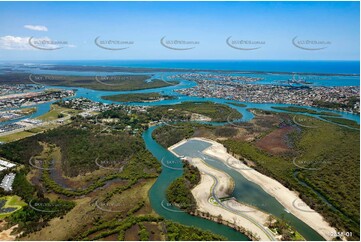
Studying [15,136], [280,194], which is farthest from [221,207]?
[15,136]

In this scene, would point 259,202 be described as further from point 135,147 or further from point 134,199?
point 135,147

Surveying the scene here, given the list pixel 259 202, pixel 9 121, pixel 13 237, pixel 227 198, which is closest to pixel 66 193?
pixel 13 237

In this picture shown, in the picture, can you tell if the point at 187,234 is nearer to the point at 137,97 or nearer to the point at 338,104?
the point at 338,104

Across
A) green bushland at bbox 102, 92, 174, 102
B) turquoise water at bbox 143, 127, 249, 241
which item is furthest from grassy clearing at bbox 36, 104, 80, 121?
turquoise water at bbox 143, 127, 249, 241

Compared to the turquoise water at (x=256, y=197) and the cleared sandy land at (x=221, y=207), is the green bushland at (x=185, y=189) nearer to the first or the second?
the cleared sandy land at (x=221, y=207)

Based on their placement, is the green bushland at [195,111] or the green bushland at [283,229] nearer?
the green bushland at [283,229]

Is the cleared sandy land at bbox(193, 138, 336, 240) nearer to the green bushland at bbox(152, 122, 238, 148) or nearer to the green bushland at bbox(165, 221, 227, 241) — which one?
the green bushland at bbox(152, 122, 238, 148)

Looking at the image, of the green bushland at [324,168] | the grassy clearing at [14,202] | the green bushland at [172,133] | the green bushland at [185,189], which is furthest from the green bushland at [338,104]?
the grassy clearing at [14,202]
